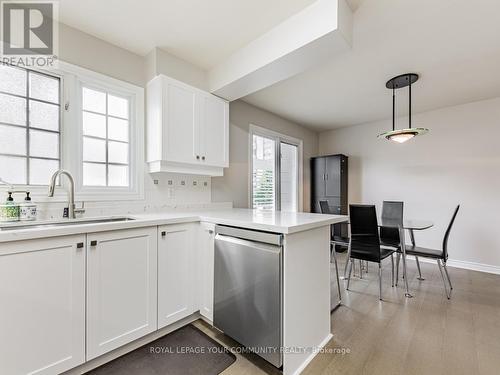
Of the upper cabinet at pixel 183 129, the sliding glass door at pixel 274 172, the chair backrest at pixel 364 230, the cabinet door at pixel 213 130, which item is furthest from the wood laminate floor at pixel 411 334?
the sliding glass door at pixel 274 172

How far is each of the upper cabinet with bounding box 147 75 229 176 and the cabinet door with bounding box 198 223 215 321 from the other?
0.76 meters

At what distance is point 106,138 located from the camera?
7.15ft

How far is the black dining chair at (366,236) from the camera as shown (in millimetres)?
2551

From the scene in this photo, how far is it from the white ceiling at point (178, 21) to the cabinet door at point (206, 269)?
1.67 metres

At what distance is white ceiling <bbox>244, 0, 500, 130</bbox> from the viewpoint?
177cm

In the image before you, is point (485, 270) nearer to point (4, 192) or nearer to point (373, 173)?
point (373, 173)

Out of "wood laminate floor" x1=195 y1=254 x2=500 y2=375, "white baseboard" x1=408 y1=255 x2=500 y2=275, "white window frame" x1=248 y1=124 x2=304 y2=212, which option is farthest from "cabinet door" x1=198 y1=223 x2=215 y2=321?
"white baseboard" x1=408 y1=255 x2=500 y2=275

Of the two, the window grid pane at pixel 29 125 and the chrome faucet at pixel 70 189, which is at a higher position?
the window grid pane at pixel 29 125

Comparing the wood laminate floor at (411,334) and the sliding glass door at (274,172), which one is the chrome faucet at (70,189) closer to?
the wood laminate floor at (411,334)

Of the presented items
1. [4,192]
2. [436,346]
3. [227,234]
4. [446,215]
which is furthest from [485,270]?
[4,192]

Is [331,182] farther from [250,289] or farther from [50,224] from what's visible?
[50,224]

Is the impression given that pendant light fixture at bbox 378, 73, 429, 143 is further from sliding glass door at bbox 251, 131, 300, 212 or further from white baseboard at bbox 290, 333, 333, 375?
white baseboard at bbox 290, 333, 333, 375

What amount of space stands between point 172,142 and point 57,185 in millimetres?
984

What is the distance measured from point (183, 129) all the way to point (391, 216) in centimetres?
313
